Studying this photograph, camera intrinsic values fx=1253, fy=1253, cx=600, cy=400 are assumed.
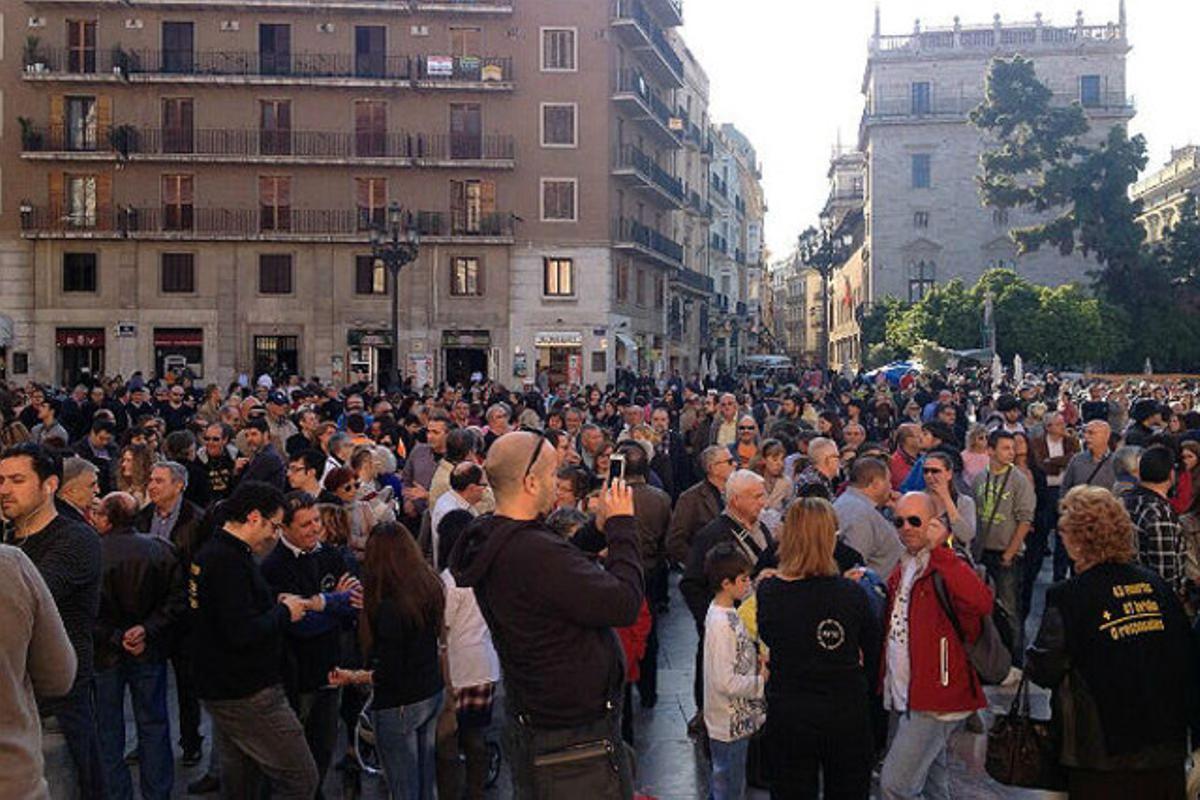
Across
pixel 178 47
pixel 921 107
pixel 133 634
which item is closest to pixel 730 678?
pixel 133 634

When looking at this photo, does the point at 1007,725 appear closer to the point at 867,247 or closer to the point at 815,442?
the point at 815,442

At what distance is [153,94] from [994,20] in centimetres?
4673

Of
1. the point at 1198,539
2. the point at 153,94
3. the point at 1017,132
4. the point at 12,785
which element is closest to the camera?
the point at 12,785

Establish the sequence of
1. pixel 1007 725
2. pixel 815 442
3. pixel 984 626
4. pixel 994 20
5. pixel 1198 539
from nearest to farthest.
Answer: pixel 1007 725 < pixel 984 626 < pixel 1198 539 < pixel 815 442 < pixel 994 20

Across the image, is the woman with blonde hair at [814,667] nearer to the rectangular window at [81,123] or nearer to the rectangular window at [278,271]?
the rectangular window at [278,271]

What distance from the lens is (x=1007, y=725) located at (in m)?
5.07

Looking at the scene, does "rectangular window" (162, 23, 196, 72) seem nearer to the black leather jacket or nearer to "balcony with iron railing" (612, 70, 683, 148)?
"balcony with iron railing" (612, 70, 683, 148)

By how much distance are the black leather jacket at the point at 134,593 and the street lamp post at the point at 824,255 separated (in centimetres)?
3536

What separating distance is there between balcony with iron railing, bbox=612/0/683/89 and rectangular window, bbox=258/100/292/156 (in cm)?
1135

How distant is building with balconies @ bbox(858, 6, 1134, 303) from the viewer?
221 feet

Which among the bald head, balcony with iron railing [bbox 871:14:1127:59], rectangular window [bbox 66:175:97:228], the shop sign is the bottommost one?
the bald head

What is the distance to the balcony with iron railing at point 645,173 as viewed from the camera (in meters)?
42.9

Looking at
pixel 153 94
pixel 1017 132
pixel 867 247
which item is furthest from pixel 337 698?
pixel 867 247

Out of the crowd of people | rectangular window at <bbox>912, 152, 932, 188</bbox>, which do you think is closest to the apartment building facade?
rectangular window at <bbox>912, 152, 932, 188</bbox>
